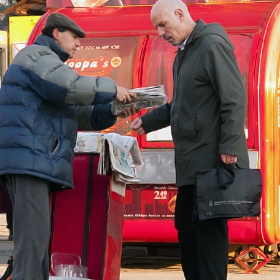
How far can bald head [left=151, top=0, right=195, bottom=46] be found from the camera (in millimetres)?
4402

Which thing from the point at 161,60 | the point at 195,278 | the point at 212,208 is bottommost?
the point at 195,278

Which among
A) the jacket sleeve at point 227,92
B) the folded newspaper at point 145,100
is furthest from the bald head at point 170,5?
the folded newspaper at point 145,100

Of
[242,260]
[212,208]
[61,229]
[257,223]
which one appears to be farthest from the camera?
[242,260]

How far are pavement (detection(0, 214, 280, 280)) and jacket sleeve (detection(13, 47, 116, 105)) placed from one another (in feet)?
9.65

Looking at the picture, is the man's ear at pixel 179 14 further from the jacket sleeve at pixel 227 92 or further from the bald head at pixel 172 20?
the jacket sleeve at pixel 227 92

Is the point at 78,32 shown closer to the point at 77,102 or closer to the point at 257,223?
the point at 77,102

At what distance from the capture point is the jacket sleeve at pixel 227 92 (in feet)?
13.6

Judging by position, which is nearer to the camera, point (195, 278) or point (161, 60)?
point (195, 278)

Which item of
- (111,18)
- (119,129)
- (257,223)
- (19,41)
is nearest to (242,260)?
(257,223)

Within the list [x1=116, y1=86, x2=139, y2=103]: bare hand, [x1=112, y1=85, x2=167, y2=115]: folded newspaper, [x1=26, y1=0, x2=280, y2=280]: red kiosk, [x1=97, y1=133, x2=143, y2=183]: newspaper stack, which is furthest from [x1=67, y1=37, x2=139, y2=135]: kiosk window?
[x1=116, y1=86, x2=139, y2=103]: bare hand

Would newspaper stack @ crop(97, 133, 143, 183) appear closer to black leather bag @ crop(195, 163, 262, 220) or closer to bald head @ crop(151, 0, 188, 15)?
black leather bag @ crop(195, 163, 262, 220)

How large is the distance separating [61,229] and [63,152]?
0.85 metres

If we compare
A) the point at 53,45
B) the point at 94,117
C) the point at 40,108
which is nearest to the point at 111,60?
the point at 94,117

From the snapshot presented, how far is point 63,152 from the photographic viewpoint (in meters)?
4.35
